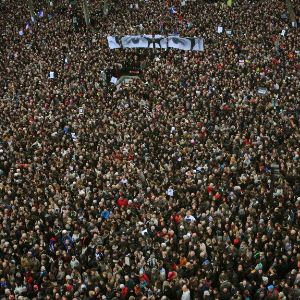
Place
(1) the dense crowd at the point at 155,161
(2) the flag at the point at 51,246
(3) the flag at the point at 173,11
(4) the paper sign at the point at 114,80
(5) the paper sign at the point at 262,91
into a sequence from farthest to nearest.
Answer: (3) the flag at the point at 173,11 → (4) the paper sign at the point at 114,80 → (5) the paper sign at the point at 262,91 → (2) the flag at the point at 51,246 → (1) the dense crowd at the point at 155,161

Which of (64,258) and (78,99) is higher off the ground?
(78,99)

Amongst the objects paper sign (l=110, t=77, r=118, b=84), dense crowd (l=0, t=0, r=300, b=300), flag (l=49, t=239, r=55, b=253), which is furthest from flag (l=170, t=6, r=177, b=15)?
flag (l=49, t=239, r=55, b=253)

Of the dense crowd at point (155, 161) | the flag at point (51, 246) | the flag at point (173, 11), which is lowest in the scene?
the flag at point (51, 246)

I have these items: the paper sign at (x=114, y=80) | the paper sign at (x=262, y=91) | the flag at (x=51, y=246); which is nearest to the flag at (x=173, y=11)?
the paper sign at (x=114, y=80)

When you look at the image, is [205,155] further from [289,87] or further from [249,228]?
[289,87]

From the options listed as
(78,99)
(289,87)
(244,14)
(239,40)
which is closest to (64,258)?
(78,99)

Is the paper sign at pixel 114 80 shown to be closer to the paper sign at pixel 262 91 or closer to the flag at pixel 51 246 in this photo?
the paper sign at pixel 262 91

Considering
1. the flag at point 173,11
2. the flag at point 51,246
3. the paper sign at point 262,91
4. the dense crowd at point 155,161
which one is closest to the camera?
the dense crowd at point 155,161

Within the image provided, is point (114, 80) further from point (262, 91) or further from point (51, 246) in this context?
point (51, 246)
